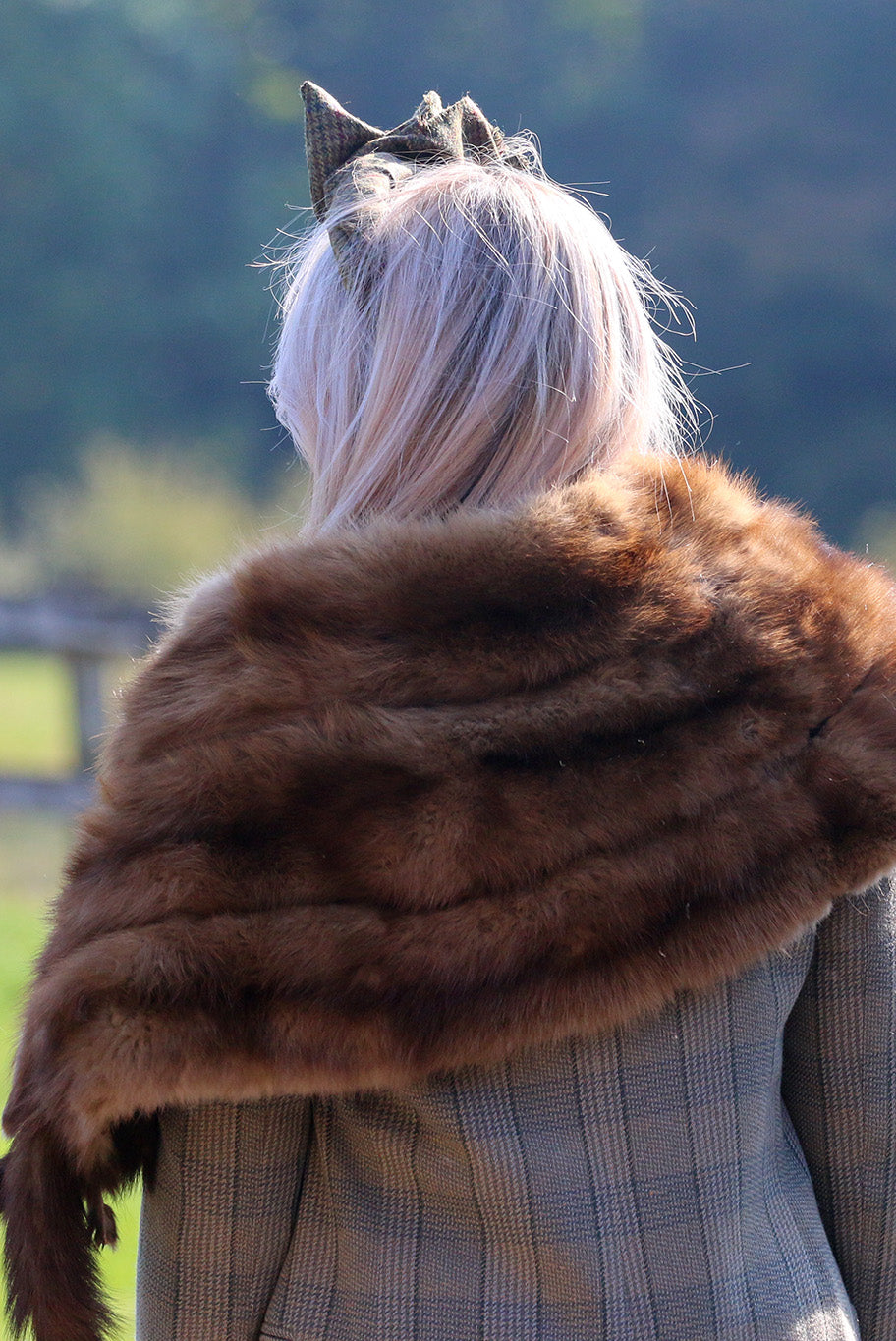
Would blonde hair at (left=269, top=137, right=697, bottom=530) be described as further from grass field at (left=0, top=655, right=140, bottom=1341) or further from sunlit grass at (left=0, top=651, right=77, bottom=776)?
sunlit grass at (left=0, top=651, right=77, bottom=776)

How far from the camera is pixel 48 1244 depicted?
95cm

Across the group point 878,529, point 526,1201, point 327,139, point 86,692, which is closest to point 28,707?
point 86,692

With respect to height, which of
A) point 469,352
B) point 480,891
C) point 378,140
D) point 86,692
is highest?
point 86,692

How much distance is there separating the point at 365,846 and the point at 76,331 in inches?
1415

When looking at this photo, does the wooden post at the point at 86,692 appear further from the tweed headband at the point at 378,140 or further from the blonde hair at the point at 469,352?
the blonde hair at the point at 469,352

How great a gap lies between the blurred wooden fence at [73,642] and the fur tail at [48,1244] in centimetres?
480

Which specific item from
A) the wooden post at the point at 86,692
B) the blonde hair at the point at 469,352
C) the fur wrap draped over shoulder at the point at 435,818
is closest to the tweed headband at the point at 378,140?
the blonde hair at the point at 469,352

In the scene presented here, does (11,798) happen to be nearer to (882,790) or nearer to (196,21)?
(882,790)

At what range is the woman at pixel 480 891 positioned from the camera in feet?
2.87

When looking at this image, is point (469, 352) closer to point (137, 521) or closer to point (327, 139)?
point (327, 139)

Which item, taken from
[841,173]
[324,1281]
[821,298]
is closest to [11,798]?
[324,1281]

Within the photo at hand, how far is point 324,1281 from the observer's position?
977 millimetres

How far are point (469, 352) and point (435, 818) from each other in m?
0.40

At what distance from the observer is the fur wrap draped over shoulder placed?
870mm
